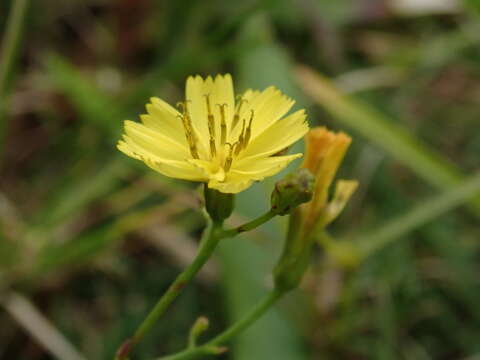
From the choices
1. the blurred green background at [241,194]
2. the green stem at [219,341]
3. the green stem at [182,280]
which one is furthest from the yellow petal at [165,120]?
the blurred green background at [241,194]

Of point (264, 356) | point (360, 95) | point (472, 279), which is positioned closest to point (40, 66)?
point (360, 95)

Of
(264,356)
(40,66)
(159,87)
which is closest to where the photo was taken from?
(264,356)

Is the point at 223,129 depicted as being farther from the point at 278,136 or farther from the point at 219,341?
the point at 219,341

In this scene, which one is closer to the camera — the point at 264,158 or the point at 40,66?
the point at 264,158

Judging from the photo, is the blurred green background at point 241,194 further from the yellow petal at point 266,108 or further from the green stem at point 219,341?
the yellow petal at point 266,108

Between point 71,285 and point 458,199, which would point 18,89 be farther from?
point 458,199

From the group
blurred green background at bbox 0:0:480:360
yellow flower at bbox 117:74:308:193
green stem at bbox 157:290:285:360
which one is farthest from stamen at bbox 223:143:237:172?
blurred green background at bbox 0:0:480:360

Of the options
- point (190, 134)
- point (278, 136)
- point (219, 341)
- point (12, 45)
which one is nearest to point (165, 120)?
point (190, 134)
